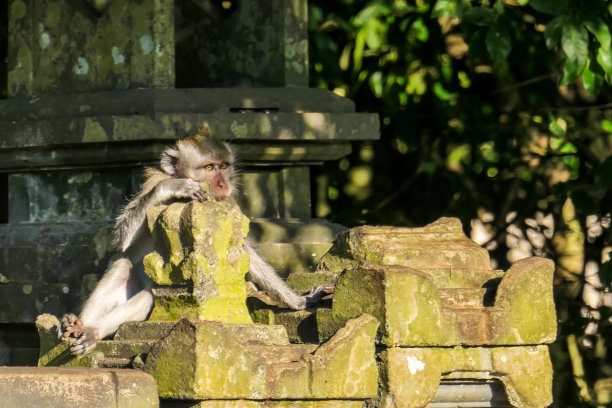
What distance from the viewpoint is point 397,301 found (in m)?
5.00

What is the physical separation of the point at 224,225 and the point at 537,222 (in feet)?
16.2

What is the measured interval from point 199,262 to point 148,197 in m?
1.28

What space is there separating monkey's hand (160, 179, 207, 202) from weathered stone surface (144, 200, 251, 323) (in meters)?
0.56

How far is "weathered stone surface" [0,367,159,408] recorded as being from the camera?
4.17 metres

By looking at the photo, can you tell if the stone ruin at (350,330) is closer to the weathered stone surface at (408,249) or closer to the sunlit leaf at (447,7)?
the weathered stone surface at (408,249)

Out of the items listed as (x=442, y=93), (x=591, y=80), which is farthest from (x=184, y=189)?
(x=442, y=93)

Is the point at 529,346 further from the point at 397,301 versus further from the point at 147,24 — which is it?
the point at 147,24

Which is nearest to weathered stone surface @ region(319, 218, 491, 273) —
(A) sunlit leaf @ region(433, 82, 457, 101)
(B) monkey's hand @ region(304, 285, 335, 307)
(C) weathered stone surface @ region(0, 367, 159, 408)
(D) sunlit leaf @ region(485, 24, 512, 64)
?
(B) monkey's hand @ region(304, 285, 335, 307)

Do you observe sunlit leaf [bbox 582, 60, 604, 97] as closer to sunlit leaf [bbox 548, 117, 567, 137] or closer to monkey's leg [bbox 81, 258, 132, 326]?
sunlit leaf [bbox 548, 117, 567, 137]

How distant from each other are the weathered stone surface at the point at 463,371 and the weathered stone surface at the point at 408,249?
458 millimetres

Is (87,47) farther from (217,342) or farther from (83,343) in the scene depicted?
(217,342)

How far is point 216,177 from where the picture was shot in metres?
6.49

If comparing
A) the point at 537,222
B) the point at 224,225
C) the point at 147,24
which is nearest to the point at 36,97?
the point at 147,24

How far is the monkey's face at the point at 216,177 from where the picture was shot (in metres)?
6.46
